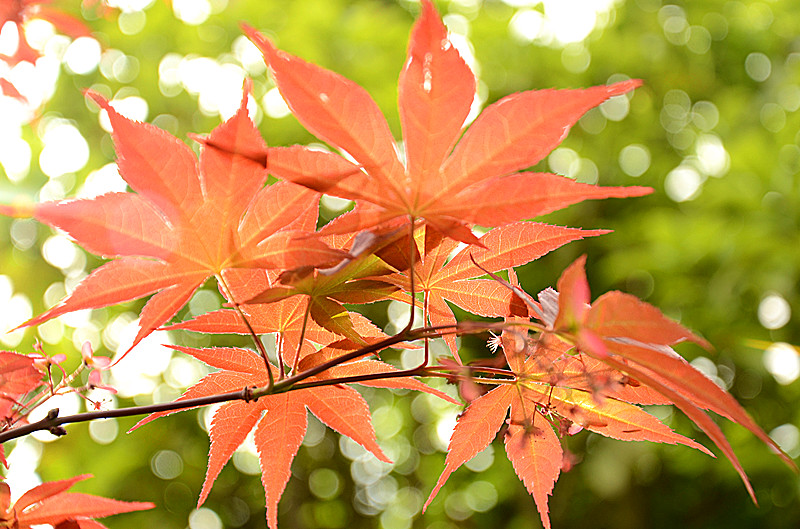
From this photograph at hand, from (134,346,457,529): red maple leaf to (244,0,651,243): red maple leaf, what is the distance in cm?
16

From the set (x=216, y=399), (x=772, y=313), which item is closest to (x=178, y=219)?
(x=216, y=399)

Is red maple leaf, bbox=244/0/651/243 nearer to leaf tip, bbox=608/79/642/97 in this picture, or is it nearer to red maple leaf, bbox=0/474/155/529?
leaf tip, bbox=608/79/642/97

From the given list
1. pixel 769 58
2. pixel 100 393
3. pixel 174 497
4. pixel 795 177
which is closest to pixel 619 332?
pixel 100 393

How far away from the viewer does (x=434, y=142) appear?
347 mm

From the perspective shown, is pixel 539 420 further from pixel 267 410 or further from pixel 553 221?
pixel 553 221

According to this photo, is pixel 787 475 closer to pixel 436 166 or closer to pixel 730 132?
pixel 730 132

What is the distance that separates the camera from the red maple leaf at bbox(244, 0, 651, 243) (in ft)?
1.08

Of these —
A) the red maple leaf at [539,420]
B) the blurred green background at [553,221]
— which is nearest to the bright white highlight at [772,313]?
the blurred green background at [553,221]

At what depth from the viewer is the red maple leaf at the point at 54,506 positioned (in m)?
0.44

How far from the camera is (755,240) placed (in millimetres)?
2111

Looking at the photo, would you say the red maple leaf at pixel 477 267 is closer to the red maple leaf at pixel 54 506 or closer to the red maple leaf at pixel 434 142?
the red maple leaf at pixel 434 142

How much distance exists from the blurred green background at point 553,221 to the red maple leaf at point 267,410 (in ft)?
6.68

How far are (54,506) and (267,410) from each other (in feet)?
0.54

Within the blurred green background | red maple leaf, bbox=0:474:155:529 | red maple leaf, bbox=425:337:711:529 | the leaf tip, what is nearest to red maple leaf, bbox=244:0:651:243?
the leaf tip
